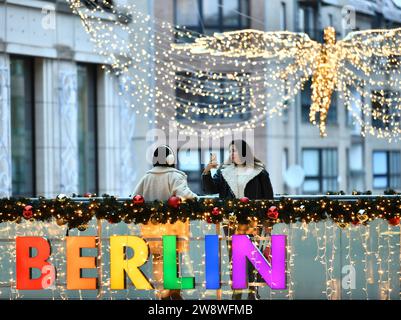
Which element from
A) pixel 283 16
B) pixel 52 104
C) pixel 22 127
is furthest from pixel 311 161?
pixel 22 127

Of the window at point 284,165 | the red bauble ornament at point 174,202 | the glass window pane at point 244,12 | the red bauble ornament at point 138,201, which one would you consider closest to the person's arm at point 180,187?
the red bauble ornament at point 174,202

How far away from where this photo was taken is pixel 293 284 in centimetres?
1473

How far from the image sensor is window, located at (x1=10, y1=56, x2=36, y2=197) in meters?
28.3

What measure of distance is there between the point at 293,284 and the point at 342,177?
37.0m

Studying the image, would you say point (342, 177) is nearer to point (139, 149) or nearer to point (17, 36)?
point (139, 149)

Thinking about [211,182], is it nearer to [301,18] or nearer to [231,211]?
[231,211]

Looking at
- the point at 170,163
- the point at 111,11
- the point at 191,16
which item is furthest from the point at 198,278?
the point at 191,16

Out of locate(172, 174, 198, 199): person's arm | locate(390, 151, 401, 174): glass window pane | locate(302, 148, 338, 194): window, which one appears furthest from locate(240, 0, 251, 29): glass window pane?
locate(172, 174, 198, 199): person's arm

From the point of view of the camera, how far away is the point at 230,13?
4572 centimetres

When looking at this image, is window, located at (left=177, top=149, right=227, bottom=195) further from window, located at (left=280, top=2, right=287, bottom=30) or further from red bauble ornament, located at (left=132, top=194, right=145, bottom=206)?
red bauble ornament, located at (left=132, top=194, right=145, bottom=206)

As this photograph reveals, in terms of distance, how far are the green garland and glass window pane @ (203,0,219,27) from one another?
103 ft

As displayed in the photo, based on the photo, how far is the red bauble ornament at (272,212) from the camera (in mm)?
14695

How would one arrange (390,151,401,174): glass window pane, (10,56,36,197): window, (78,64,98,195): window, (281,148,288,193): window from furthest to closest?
(390,151,401,174): glass window pane
(281,148,288,193): window
(78,64,98,195): window
(10,56,36,197): window

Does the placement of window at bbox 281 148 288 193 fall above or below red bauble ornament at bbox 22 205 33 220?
above
